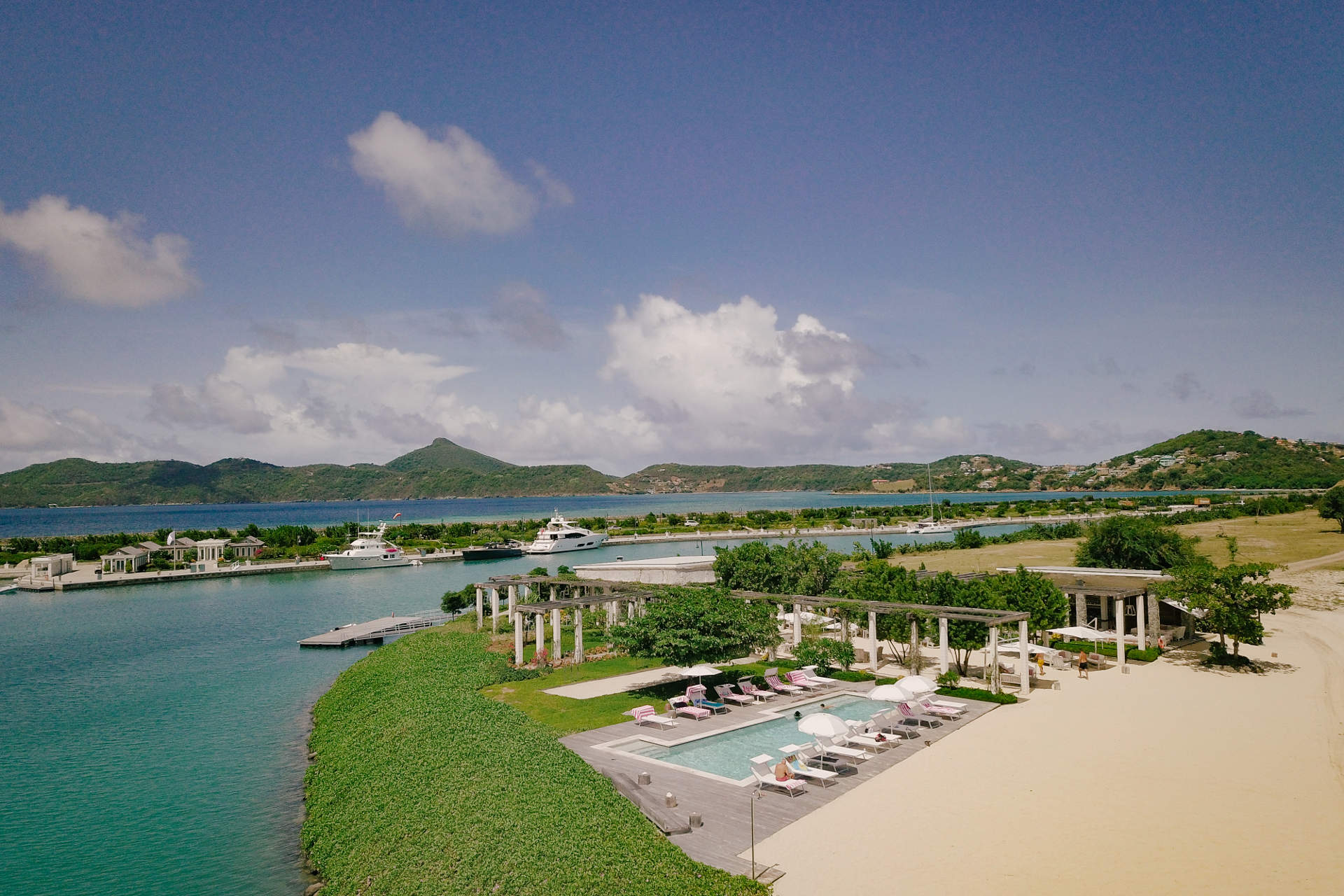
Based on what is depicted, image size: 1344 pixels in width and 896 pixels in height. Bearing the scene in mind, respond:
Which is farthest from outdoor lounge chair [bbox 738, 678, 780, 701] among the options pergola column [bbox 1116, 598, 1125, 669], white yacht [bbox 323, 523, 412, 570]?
white yacht [bbox 323, 523, 412, 570]

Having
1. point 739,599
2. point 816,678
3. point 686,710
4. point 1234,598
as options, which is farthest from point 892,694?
point 1234,598

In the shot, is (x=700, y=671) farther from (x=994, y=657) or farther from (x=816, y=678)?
(x=994, y=657)

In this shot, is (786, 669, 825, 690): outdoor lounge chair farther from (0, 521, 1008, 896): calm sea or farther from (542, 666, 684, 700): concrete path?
(0, 521, 1008, 896): calm sea

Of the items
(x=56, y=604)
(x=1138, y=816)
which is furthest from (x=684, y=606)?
(x=56, y=604)

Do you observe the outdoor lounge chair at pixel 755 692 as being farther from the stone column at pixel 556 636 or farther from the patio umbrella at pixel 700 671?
the stone column at pixel 556 636

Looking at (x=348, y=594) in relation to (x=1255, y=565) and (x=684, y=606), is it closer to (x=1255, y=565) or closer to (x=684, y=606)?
(x=684, y=606)
